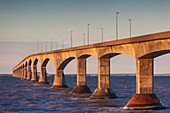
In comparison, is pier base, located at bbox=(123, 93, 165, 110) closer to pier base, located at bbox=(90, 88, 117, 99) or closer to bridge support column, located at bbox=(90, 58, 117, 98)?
pier base, located at bbox=(90, 88, 117, 99)

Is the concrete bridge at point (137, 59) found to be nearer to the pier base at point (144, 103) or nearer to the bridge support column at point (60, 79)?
the pier base at point (144, 103)

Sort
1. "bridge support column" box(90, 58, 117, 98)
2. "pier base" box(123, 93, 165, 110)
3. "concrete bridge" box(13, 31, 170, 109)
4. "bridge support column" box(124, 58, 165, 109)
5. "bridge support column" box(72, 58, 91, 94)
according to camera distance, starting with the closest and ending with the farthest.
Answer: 1. "concrete bridge" box(13, 31, 170, 109)
2. "pier base" box(123, 93, 165, 110)
3. "bridge support column" box(124, 58, 165, 109)
4. "bridge support column" box(90, 58, 117, 98)
5. "bridge support column" box(72, 58, 91, 94)

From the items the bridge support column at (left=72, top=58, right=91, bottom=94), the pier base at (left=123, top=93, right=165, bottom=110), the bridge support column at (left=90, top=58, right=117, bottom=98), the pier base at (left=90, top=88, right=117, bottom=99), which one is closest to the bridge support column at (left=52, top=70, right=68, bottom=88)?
the bridge support column at (left=72, top=58, right=91, bottom=94)

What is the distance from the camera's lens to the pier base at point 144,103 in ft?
185

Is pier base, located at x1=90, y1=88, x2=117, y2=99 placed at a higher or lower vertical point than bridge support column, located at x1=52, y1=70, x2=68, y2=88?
lower

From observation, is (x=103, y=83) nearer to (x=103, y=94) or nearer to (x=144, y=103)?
(x=103, y=94)

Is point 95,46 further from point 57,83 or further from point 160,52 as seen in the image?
point 57,83

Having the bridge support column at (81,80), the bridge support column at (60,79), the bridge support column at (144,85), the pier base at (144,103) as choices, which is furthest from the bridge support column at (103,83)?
the bridge support column at (60,79)

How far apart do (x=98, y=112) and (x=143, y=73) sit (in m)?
8.49

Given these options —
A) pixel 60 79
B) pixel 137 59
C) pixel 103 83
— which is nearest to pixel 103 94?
pixel 103 83

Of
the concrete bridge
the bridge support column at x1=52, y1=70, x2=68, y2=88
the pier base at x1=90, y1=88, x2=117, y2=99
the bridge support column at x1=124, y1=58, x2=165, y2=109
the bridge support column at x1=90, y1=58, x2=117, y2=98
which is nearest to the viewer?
the concrete bridge

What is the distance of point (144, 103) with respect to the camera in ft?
186

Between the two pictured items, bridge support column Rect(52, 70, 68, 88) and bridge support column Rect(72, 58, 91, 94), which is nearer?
bridge support column Rect(72, 58, 91, 94)

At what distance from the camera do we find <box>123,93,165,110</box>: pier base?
56.4 meters
